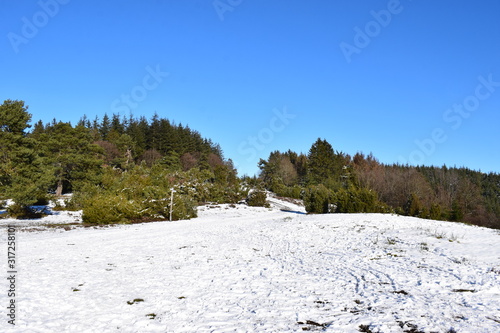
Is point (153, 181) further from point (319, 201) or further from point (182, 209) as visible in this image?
point (319, 201)

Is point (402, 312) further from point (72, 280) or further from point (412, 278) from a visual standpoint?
point (72, 280)

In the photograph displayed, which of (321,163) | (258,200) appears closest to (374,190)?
(258,200)

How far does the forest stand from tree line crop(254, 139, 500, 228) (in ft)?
0.39

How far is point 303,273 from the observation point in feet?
27.5

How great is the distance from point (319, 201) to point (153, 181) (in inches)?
766

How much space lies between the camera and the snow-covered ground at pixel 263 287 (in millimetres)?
5000

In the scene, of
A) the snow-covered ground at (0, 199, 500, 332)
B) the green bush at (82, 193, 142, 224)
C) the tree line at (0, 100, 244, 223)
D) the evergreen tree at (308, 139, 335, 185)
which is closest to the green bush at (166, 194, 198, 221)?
the tree line at (0, 100, 244, 223)

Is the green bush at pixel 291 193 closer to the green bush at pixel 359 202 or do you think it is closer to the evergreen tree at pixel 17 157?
the green bush at pixel 359 202

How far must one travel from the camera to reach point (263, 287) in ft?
23.5

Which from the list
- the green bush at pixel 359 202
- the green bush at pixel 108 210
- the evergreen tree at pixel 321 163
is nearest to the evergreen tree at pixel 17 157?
A: the green bush at pixel 108 210

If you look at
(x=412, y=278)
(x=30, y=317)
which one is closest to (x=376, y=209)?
(x=412, y=278)

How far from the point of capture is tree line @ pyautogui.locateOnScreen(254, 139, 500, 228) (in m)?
29.8

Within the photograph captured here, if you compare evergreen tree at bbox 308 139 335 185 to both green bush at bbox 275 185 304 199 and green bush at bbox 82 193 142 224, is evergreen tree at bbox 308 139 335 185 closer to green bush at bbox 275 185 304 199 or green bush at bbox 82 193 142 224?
green bush at bbox 275 185 304 199

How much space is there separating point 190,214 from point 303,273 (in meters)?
23.5
